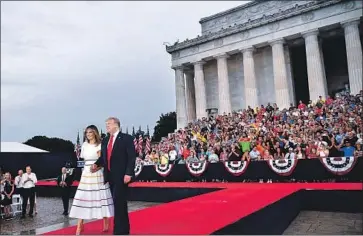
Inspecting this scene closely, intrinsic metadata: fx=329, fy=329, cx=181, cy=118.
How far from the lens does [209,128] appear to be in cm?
2461

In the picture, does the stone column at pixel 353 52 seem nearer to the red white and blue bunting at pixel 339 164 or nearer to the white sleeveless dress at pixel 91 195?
the red white and blue bunting at pixel 339 164

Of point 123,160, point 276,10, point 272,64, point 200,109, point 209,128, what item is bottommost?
point 123,160

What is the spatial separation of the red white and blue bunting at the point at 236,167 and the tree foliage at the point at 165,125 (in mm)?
48538

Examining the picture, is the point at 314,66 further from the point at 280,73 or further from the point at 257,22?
the point at 257,22

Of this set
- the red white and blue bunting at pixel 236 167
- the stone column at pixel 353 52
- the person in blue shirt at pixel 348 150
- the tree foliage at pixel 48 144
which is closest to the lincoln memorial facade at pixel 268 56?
the stone column at pixel 353 52

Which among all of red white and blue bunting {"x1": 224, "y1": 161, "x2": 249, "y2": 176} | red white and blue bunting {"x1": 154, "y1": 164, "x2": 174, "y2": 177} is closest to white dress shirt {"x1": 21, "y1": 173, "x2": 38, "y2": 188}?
red white and blue bunting {"x1": 154, "y1": 164, "x2": 174, "y2": 177}

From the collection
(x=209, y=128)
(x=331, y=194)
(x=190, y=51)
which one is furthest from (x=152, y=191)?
(x=190, y=51)

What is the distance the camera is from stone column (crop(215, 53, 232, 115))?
1302 inches

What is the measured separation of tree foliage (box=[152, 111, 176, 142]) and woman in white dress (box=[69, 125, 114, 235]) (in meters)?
55.8

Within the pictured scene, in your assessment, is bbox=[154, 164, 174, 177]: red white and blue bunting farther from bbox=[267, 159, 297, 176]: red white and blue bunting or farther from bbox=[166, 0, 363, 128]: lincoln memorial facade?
bbox=[166, 0, 363, 128]: lincoln memorial facade

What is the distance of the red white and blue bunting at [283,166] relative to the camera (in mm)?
11844

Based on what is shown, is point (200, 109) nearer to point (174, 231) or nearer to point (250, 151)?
point (250, 151)

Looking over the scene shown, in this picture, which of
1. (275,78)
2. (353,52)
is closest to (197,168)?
(275,78)

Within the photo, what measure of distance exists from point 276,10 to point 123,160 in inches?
1276
